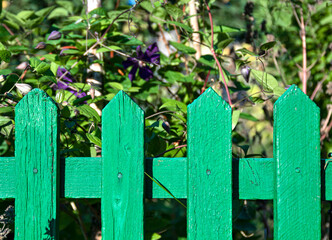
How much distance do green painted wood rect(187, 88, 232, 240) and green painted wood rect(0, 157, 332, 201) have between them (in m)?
0.04

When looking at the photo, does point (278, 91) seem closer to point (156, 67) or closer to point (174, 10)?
point (174, 10)

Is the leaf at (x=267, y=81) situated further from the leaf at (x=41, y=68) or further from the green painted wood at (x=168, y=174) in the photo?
the leaf at (x=41, y=68)

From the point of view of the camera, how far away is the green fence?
4.01 ft

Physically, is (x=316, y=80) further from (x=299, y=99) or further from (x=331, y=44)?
(x=299, y=99)

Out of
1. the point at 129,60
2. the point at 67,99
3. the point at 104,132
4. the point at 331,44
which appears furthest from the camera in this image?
the point at 331,44

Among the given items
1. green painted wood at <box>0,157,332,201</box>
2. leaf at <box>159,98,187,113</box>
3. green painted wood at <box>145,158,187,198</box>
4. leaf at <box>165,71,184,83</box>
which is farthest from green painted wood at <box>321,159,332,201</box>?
leaf at <box>165,71,184,83</box>

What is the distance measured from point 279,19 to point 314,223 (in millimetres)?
1570

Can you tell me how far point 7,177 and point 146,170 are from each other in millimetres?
425

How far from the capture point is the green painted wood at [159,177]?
1244 millimetres

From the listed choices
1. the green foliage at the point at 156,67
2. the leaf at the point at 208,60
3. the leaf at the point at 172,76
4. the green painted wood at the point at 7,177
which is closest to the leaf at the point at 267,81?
the green foliage at the point at 156,67

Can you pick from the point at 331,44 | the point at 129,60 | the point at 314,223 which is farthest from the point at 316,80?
the point at 314,223

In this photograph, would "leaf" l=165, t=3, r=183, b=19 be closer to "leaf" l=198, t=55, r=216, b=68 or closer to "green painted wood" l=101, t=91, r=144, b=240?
"leaf" l=198, t=55, r=216, b=68

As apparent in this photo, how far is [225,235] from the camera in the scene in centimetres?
125

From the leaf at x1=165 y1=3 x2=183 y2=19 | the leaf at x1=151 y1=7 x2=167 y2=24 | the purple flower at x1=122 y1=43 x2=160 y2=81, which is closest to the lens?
the leaf at x1=165 y1=3 x2=183 y2=19
